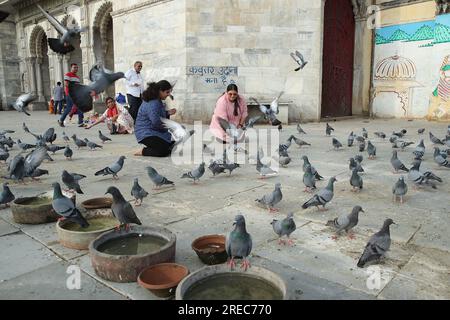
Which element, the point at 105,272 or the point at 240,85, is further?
the point at 240,85

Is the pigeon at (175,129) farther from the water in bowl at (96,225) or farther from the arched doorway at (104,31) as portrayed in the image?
the arched doorway at (104,31)

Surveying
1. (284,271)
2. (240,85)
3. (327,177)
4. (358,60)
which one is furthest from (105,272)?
(358,60)

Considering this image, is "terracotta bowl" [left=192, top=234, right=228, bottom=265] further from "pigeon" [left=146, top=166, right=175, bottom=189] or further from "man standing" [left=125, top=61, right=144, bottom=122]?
"man standing" [left=125, top=61, right=144, bottom=122]

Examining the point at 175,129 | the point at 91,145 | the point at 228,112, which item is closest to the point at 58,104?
the point at 91,145

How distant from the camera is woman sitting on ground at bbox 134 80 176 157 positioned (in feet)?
23.9

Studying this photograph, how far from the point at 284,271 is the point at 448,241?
1622 mm

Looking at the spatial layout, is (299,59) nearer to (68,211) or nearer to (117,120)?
(117,120)

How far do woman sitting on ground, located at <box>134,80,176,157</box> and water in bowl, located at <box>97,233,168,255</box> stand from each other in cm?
444

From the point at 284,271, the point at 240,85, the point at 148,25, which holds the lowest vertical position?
the point at 284,271

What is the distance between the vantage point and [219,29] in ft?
42.2

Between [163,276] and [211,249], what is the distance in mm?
545

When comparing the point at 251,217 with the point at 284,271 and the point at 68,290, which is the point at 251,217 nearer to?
the point at 284,271

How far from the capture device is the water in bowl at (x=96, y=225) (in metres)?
3.49

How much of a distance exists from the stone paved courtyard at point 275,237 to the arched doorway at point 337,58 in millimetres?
8784
